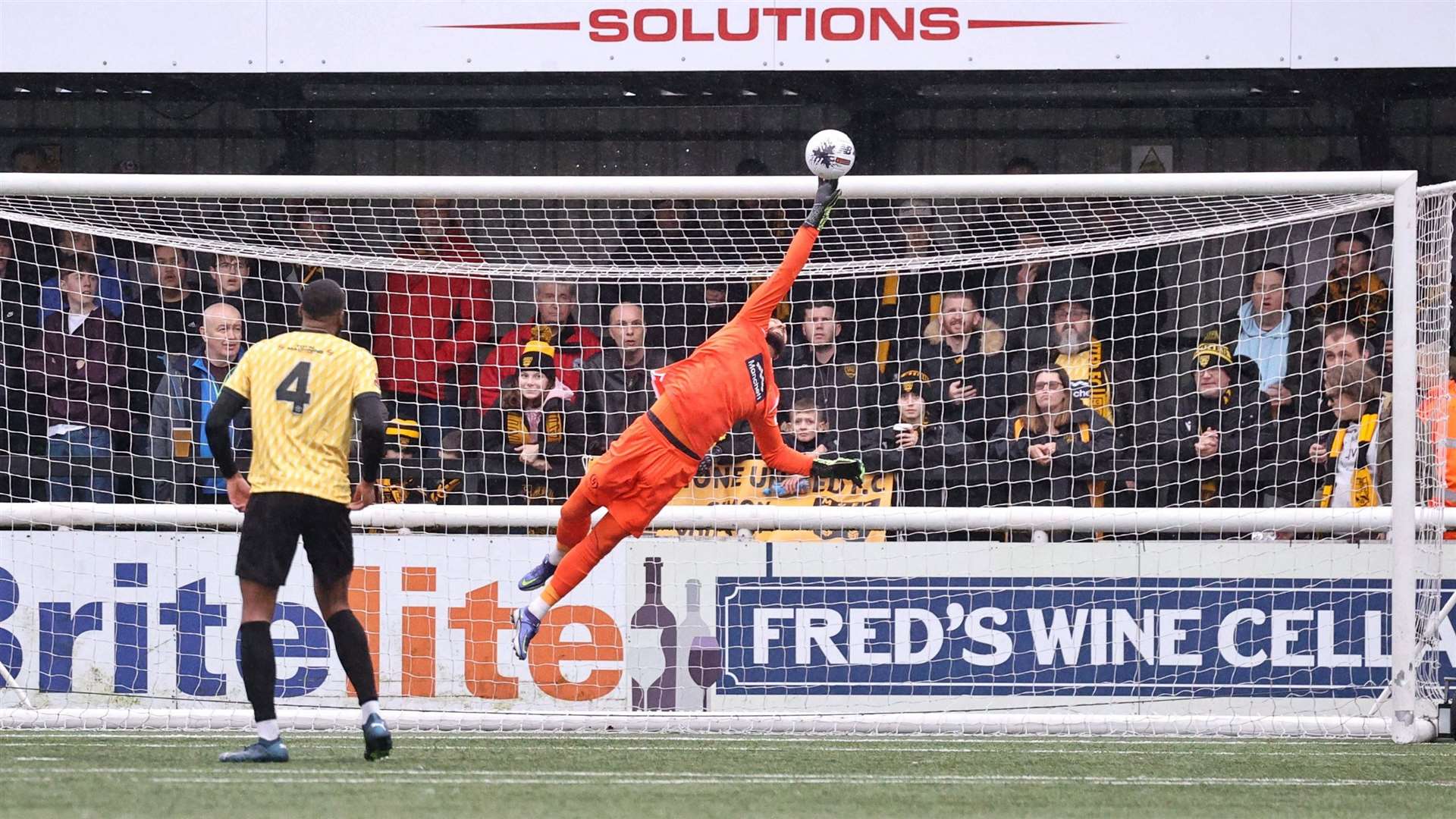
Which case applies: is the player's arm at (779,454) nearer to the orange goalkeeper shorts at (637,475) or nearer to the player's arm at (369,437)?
the orange goalkeeper shorts at (637,475)

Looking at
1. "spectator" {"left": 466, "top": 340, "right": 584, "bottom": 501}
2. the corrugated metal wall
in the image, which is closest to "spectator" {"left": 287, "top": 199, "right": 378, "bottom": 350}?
"spectator" {"left": 466, "top": 340, "right": 584, "bottom": 501}

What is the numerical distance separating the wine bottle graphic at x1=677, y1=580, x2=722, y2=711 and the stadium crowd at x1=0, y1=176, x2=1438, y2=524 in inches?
40.4

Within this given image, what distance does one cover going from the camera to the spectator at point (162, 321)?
8.98 m

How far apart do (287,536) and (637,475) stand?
1547mm

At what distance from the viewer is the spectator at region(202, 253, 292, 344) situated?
900 cm

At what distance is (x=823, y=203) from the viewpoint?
6848mm

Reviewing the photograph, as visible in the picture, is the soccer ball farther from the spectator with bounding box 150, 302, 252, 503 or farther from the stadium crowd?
the spectator with bounding box 150, 302, 252, 503

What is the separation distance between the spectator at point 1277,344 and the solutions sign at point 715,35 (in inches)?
45.3

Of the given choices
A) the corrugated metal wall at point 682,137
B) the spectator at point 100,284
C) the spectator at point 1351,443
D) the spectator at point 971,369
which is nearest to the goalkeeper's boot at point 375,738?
the spectator at point 971,369

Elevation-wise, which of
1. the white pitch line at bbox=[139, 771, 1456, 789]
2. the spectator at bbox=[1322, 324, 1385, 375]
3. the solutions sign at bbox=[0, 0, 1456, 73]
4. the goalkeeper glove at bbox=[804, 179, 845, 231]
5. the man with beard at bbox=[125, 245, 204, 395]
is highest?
the solutions sign at bbox=[0, 0, 1456, 73]

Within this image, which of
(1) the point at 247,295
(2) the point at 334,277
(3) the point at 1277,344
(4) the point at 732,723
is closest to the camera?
(4) the point at 732,723

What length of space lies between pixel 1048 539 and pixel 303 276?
4.18m

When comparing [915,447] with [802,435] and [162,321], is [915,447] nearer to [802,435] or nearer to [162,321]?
[802,435]

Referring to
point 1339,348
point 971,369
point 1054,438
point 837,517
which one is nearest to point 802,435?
point 971,369
